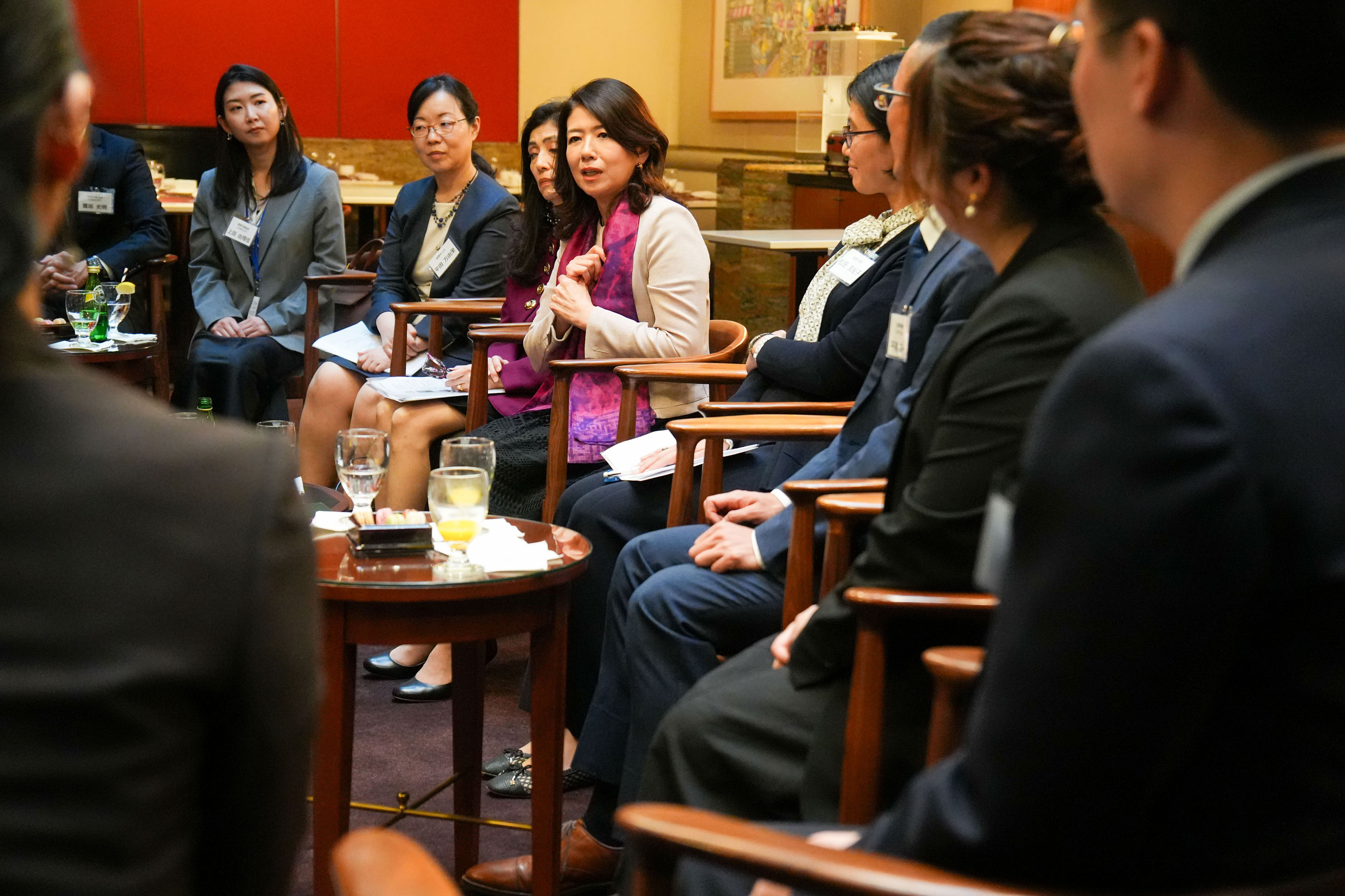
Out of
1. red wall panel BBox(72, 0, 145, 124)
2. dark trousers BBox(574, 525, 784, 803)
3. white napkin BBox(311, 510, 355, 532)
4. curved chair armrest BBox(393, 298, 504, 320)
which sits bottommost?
dark trousers BBox(574, 525, 784, 803)

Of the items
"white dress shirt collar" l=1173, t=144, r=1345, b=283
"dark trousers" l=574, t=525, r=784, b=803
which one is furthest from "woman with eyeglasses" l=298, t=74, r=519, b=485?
"white dress shirt collar" l=1173, t=144, r=1345, b=283

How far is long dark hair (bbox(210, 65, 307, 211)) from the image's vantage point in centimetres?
468

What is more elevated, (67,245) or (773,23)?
(773,23)

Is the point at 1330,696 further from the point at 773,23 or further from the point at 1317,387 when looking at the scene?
the point at 773,23

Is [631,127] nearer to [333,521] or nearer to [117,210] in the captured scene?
[333,521]

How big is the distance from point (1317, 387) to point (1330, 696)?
186 mm

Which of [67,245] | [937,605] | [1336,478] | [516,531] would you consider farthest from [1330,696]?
[516,531]

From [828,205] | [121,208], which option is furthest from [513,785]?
[828,205]

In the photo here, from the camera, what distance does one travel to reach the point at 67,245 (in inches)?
36.9

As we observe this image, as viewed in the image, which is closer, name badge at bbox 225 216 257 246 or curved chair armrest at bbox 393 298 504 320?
curved chair armrest at bbox 393 298 504 320

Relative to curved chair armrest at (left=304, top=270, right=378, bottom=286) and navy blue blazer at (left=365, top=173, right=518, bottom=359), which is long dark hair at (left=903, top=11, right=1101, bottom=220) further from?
curved chair armrest at (left=304, top=270, right=378, bottom=286)

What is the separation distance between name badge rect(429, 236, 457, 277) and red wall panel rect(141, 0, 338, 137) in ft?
12.0

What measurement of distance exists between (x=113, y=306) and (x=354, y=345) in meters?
0.72

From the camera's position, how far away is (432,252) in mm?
4180
